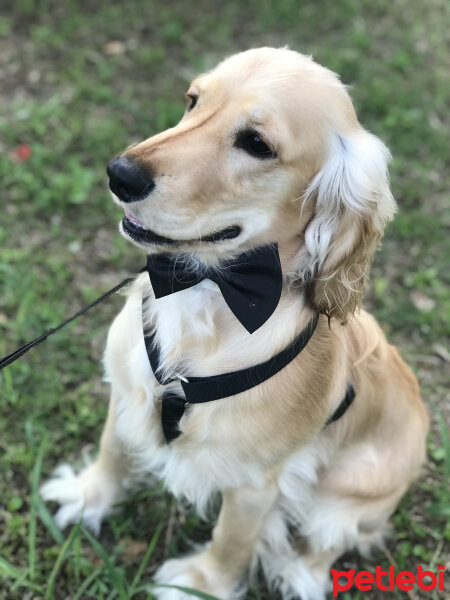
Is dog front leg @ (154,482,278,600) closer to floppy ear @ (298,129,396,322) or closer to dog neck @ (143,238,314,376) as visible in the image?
dog neck @ (143,238,314,376)

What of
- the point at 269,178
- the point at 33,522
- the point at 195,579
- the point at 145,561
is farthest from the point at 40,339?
the point at 195,579

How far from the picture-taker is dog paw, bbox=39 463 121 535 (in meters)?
2.62

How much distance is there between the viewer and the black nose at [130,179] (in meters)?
1.58

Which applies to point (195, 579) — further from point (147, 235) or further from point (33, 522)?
point (147, 235)

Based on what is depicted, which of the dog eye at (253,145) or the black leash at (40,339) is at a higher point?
the dog eye at (253,145)

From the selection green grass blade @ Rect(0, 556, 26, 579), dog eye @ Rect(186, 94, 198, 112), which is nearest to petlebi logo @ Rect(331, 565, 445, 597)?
green grass blade @ Rect(0, 556, 26, 579)

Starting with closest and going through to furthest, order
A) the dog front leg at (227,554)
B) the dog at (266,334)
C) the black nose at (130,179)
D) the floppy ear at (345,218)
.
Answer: the black nose at (130,179) < the dog at (266,334) < the floppy ear at (345,218) < the dog front leg at (227,554)

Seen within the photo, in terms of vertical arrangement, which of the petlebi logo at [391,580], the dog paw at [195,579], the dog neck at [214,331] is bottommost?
the petlebi logo at [391,580]

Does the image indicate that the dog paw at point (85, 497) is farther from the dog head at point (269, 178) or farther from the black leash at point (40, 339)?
the dog head at point (269, 178)

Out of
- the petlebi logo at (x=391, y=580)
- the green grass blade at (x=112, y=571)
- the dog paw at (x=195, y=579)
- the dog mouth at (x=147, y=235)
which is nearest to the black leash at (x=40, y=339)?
the dog mouth at (x=147, y=235)

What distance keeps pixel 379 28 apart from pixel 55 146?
10.3 ft

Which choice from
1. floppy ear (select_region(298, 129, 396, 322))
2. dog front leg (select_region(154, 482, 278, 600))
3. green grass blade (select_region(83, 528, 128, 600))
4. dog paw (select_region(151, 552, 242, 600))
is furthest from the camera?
dog paw (select_region(151, 552, 242, 600))

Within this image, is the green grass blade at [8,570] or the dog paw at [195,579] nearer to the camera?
the green grass blade at [8,570]

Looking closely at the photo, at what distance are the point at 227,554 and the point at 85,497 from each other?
0.69 meters
